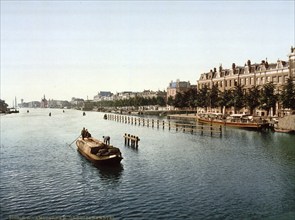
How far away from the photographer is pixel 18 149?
6109 centimetres

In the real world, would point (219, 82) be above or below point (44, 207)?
above

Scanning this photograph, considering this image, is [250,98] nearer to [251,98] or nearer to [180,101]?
[251,98]

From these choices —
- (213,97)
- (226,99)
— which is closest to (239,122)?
(226,99)

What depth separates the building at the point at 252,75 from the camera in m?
105

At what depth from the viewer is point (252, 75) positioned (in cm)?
12144

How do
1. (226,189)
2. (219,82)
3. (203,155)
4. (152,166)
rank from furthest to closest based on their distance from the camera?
(219,82)
(203,155)
(152,166)
(226,189)

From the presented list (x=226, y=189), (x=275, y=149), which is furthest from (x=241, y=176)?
(x=275, y=149)

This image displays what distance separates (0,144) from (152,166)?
40.0 meters

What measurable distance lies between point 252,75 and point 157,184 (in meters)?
96.8

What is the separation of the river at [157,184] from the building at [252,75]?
171 ft

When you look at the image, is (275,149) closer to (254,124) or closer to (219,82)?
(254,124)

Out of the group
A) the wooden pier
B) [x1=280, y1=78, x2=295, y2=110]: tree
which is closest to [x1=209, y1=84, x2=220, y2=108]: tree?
[x1=280, y1=78, x2=295, y2=110]: tree

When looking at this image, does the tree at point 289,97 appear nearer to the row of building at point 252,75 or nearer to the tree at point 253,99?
the row of building at point 252,75

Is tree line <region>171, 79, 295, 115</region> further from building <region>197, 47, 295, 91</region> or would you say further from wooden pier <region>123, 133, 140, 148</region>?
wooden pier <region>123, 133, 140, 148</region>
